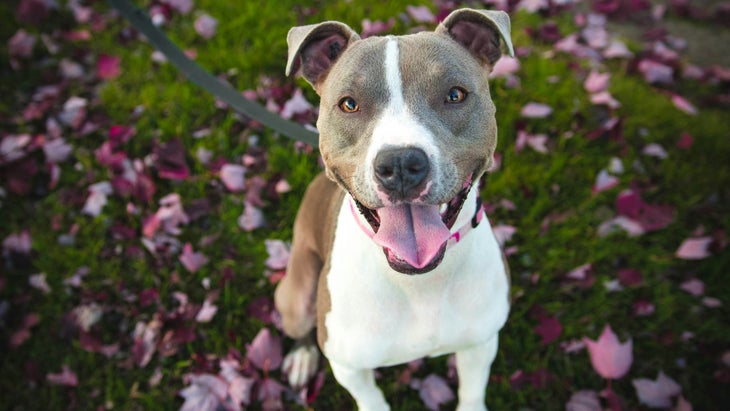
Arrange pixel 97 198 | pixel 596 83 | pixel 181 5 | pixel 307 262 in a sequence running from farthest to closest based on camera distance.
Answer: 1. pixel 181 5
2. pixel 596 83
3. pixel 97 198
4. pixel 307 262

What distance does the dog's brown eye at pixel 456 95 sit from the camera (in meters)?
2.06

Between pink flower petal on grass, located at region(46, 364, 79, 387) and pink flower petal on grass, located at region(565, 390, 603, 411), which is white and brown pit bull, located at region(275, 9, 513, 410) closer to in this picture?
pink flower petal on grass, located at region(565, 390, 603, 411)

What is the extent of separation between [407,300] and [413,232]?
369 mm

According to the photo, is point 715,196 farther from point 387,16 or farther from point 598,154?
point 387,16

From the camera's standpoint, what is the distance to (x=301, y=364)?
11.0 ft

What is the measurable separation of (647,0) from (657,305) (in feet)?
9.56

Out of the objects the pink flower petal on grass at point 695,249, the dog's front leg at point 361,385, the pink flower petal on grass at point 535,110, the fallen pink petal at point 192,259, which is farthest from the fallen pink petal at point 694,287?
the fallen pink petal at point 192,259

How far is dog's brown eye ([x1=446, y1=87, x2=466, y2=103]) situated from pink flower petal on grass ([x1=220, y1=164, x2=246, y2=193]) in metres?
2.38

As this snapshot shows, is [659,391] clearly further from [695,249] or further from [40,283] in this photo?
[40,283]

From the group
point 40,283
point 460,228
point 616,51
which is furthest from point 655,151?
point 40,283

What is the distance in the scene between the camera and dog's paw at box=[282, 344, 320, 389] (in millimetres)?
3320

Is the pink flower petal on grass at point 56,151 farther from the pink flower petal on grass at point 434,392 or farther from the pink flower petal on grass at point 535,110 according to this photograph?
the pink flower petal on grass at point 535,110

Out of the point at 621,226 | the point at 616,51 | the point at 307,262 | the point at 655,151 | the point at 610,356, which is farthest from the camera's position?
the point at 616,51

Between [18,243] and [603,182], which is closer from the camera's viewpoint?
[603,182]
